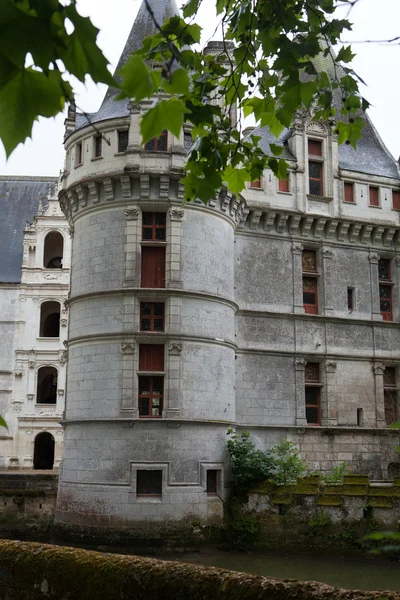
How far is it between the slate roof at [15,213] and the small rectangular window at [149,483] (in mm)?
17264

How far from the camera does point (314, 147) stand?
22594mm

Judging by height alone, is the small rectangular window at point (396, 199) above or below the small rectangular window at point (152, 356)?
above

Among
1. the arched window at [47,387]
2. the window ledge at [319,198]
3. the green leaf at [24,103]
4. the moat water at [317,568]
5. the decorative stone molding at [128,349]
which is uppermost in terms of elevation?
the window ledge at [319,198]

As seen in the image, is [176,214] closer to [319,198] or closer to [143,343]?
[143,343]

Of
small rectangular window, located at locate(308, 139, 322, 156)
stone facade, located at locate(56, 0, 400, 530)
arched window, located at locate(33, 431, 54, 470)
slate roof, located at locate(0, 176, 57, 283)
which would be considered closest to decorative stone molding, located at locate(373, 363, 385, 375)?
stone facade, located at locate(56, 0, 400, 530)

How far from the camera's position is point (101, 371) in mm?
18344

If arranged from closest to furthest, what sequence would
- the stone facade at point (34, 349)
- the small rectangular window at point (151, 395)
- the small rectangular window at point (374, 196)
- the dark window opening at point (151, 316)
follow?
the small rectangular window at point (151, 395), the dark window opening at point (151, 316), the small rectangular window at point (374, 196), the stone facade at point (34, 349)

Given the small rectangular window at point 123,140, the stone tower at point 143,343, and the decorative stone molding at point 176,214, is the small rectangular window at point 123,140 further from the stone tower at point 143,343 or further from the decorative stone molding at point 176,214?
the decorative stone molding at point 176,214

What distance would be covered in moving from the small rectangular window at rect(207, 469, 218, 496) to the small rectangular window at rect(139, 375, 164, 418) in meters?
2.13

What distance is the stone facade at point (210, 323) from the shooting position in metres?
17.8

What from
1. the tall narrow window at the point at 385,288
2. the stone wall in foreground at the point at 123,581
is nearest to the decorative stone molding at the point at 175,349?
the tall narrow window at the point at 385,288

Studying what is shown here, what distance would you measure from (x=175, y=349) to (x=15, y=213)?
20527 millimetres

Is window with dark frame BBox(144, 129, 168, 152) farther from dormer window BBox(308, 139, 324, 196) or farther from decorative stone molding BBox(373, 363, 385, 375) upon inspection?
decorative stone molding BBox(373, 363, 385, 375)

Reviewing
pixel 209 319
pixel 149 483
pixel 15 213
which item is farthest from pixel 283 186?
pixel 15 213
